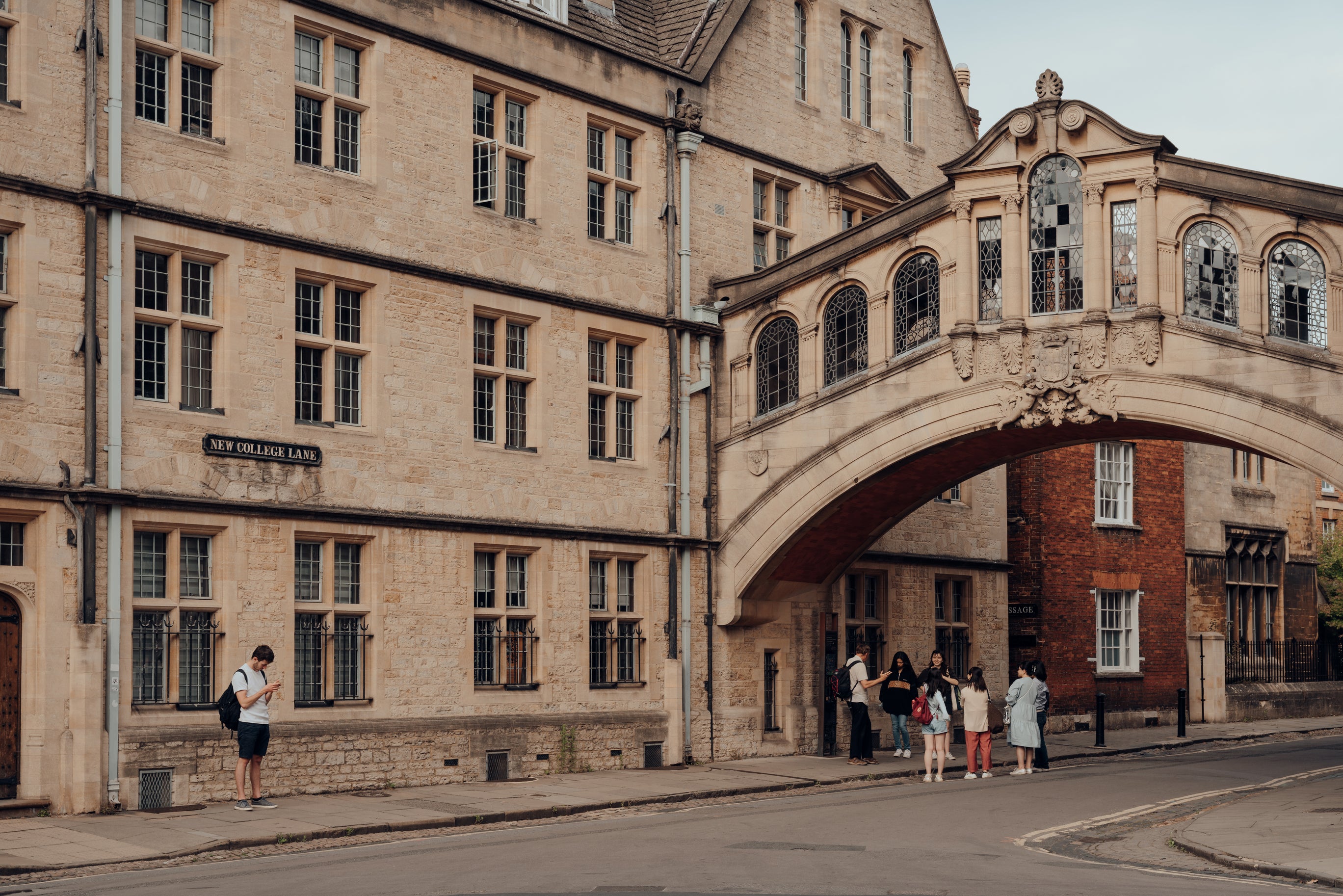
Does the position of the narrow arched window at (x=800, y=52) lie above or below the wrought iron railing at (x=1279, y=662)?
above

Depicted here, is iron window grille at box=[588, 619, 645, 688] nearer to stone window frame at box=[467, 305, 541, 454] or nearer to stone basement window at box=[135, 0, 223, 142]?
stone window frame at box=[467, 305, 541, 454]

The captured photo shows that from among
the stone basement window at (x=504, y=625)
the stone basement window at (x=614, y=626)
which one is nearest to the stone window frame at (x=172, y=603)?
the stone basement window at (x=504, y=625)

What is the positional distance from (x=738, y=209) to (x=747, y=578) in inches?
233

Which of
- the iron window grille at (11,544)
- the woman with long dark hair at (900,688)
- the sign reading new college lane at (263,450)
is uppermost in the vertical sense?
the sign reading new college lane at (263,450)

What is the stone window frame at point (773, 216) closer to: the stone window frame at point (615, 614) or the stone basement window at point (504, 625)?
the stone window frame at point (615, 614)

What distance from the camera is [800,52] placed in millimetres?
28172

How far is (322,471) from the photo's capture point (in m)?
19.8

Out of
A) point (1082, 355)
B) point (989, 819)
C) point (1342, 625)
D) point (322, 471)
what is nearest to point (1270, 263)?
point (1082, 355)

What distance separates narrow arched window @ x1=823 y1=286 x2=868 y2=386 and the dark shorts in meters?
10.6

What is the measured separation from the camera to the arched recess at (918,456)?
2048cm

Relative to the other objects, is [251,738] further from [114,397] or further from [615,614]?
[615,614]

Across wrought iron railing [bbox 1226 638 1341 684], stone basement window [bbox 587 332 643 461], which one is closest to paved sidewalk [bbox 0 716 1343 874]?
stone basement window [bbox 587 332 643 461]

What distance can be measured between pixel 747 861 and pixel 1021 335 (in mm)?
10805

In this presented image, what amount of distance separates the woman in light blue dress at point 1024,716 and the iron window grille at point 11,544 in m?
13.4
